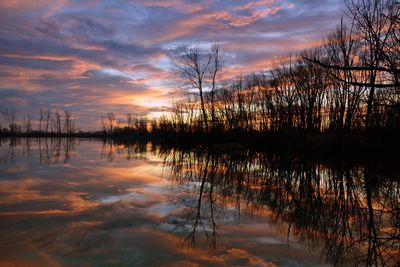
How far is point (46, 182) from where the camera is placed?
687cm

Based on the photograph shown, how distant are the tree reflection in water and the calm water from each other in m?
0.02

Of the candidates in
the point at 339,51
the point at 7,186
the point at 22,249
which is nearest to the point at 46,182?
the point at 7,186

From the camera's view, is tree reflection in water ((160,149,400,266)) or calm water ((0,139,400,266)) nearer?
calm water ((0,139,400,266))

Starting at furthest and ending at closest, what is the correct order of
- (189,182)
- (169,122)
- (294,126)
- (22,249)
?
(169,122), (294,126), (189,182), (22,249)

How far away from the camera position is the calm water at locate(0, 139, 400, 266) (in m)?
2.87

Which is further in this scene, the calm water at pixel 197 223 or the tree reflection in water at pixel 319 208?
the tree reflection in water at pixel 319 208

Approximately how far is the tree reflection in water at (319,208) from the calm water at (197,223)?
16mm

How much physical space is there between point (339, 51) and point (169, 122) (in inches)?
649

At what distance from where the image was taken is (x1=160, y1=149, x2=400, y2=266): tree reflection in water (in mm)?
3281

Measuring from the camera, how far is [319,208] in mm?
4910

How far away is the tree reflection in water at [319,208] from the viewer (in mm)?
3281

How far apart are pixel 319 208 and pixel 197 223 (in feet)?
6.71

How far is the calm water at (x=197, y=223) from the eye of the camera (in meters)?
2.87

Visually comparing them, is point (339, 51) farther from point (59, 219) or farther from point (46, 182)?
point (59, 219)
